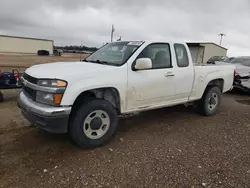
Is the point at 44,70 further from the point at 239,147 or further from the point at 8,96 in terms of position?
the point at 8,96

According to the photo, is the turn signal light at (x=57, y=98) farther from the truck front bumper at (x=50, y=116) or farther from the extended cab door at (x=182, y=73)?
the extended cab door at (x=182, y=73)

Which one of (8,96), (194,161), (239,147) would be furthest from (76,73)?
(8,96)

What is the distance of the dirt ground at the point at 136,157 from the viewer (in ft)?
8.64

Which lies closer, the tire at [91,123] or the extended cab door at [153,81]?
the tire at [91,123]

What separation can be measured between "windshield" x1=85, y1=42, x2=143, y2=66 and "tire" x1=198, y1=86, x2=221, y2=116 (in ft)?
7.65

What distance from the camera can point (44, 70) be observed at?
334cm

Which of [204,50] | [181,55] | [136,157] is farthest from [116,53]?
[204,50]

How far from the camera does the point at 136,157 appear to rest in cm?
320

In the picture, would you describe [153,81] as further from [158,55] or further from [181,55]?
[181,55]

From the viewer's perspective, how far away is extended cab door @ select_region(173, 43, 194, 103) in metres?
4.31

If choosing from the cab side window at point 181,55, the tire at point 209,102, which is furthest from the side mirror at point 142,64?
the tire at point 209,102

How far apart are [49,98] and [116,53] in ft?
5.45

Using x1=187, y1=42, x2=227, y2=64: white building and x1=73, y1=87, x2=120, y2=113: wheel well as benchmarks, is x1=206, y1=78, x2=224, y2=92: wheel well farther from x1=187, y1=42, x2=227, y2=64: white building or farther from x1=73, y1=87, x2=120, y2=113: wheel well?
x1=187, y1=42, x2=227, y2=64: white building

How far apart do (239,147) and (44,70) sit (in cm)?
358
